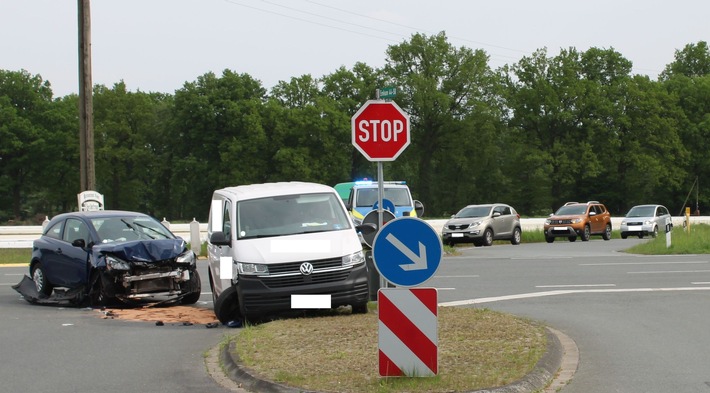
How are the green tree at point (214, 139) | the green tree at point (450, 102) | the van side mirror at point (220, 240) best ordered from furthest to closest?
the green tree at point (450, 102) < the green tree at point (214, 139) < the van side mirror at point (220, 240)

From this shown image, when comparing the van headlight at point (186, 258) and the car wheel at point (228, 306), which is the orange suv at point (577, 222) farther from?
the car wheel at point (228, 306)

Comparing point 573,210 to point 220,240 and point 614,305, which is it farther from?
point 220,240

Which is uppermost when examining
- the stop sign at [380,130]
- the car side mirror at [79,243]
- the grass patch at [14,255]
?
the stop sign at [380,130]

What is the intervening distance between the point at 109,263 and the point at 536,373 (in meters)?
8.29

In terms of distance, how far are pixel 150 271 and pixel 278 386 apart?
291 inches

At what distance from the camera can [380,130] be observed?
38.6ft

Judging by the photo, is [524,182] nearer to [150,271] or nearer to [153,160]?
[153,160]

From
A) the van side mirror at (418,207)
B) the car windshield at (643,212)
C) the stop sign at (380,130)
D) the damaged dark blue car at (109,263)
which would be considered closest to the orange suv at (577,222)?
the car windshield at (643,212)

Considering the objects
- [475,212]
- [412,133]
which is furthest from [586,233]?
[412,133]

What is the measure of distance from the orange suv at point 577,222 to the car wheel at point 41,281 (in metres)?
26.8

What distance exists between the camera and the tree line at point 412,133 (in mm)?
75875

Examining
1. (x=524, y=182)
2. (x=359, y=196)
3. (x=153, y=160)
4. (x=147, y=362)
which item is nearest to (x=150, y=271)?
(x=147, y=362)

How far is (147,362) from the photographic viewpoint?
9438 mm

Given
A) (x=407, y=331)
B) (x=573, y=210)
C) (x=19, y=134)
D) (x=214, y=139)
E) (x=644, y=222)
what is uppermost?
(x=19, y=134)
